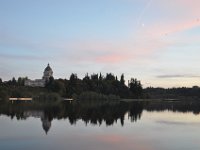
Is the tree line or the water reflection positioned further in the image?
the tree line

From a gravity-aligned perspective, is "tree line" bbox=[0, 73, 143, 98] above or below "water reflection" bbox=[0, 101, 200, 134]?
above

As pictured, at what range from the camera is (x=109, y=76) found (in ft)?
634

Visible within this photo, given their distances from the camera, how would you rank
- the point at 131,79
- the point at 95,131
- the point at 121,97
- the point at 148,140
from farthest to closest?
the point at 131,79 → the point at 121,97 → the point at 95,131 → the point at 148,140

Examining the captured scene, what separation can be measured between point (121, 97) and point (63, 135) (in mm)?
153606

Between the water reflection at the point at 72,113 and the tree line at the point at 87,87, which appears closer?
the water reflection at the point at 72,113

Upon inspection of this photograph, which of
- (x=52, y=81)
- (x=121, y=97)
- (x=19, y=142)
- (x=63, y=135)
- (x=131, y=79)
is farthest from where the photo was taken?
(x=131, y=79)

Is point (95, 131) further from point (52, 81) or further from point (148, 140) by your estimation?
point (52, 81)

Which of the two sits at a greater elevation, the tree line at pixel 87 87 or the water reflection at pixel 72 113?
the tree line at pixel 87 87

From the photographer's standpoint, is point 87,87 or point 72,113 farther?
point 87,87

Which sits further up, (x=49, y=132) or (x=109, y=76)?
(x=109, y=76)

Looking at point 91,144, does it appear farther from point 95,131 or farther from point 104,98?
point 104,98

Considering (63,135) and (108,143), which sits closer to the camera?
(108,143)

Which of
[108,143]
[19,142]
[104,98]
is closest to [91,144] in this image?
[108,143]

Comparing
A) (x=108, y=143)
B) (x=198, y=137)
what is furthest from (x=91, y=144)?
(x=198, y=137)
